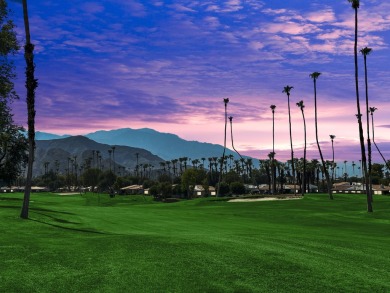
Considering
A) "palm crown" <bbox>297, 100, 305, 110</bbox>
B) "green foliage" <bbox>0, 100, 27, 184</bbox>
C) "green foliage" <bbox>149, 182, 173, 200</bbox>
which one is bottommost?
"green foliage" <bbox>149, 182, 173, 200</bbox>

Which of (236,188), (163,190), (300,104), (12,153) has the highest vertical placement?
(300,104)

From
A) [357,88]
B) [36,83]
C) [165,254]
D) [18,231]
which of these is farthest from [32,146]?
[357,88]

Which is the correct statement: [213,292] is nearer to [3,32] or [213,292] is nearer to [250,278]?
[250,278]

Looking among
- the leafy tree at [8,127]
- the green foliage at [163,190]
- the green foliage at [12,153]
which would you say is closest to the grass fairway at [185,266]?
the leafy tree at [8,127]

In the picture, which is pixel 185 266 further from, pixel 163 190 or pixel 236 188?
pixel 236 188

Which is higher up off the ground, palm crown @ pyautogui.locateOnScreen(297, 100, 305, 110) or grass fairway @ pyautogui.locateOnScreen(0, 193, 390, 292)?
palm crown @ pyautogui.locateOnScreen(297, 100, 305, 110)

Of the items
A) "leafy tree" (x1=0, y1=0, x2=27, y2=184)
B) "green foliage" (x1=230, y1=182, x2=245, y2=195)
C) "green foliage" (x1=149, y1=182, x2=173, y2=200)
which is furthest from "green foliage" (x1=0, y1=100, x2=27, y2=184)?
"green foliage" (x1=230, y1=182, x2=245, y2=195)

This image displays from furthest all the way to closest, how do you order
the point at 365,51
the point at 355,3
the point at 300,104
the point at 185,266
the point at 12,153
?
the point at 300,104, the point at 12,153, the point at 365,51, the point at 355,3, the point at 185,266

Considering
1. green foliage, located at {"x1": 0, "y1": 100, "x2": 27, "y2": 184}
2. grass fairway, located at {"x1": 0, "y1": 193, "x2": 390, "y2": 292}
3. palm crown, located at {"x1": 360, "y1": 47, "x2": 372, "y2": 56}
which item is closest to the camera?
grass fairway, located at {"x1": 0, "y1": 193, "x2": 390, "y2": 292}

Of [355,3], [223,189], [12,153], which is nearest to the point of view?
[355,3]

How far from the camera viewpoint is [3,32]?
3272 centimetres

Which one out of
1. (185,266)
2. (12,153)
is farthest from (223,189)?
(185,266)

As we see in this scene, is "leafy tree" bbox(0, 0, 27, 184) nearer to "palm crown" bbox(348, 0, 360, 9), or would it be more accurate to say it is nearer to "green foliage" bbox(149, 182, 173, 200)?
"palm crown" bbox(348, 0, 360, 9)

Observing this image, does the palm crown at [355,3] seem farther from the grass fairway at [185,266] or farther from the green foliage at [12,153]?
the green foliage at [12,153]
